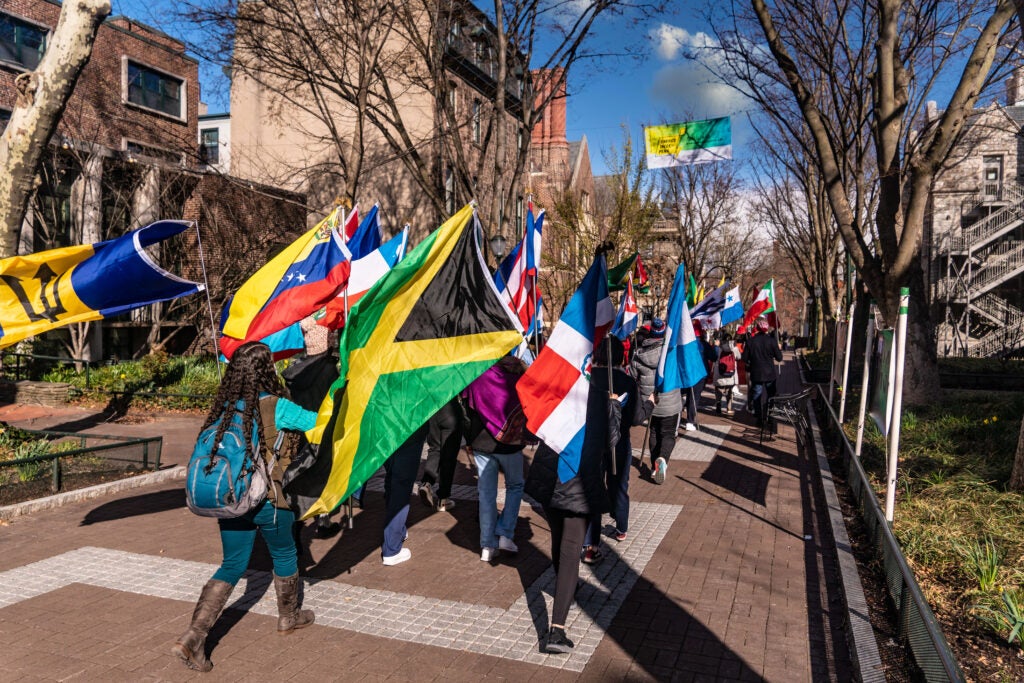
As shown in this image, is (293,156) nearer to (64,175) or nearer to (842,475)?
(64,175)

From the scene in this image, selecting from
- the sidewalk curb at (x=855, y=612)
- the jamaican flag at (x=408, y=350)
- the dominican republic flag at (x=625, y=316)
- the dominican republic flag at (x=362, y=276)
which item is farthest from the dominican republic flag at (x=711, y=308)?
the jamaican flag at (x=408, y=350)

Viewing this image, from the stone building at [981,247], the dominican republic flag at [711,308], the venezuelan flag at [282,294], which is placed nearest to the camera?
the venezuelan flag at [282,294]

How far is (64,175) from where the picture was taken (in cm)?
2006

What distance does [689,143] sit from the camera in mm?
16406

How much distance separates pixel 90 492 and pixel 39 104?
432 centimetres

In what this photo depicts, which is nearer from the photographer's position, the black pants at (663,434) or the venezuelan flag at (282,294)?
the venezuelan flag at (282,294)

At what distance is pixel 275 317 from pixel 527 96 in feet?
36.1

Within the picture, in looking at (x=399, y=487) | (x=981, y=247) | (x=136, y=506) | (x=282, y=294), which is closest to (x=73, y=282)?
(x=282, y=294)

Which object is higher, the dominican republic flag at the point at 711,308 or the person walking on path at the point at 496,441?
the dominican republic flag at the point at 711,308

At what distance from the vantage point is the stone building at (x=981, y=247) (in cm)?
3569

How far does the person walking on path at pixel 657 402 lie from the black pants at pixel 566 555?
4243mm

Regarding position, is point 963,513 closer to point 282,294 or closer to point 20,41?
point 282,294

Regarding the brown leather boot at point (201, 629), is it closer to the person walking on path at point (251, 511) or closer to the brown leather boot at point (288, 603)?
the person walking on path at point (251, 511)

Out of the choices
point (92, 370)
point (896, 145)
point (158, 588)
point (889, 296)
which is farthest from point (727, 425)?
point (92, 370)
